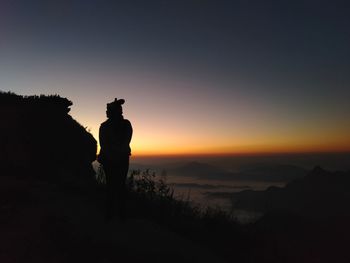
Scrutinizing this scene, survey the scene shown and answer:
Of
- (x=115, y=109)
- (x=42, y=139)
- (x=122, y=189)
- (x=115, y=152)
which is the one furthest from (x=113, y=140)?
(x=42, y=139)

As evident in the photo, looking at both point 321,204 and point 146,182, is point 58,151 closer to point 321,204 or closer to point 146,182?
point 146,182

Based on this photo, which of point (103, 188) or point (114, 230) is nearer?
point (114, 230)

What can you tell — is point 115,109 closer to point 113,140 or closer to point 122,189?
point 113,140

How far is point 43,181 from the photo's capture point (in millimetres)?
13789

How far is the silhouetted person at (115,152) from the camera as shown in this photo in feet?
35.1

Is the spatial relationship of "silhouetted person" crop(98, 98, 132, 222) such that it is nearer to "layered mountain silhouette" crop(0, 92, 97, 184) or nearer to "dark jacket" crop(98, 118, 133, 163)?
"dark jacket" crop(98, 118, 133, 163)

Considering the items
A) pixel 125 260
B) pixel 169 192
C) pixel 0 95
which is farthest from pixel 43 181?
pixel 0 95

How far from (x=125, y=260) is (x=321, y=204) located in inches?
7898

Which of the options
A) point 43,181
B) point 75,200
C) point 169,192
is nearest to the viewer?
point 75,200

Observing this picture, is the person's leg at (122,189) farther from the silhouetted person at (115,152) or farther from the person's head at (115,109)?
the person's head at (115,109)

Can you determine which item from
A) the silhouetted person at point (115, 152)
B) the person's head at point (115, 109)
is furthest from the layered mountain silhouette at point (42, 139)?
the person's head at point (115, 109)

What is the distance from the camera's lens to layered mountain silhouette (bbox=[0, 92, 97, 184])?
1536 cm

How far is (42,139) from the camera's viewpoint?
1673cm

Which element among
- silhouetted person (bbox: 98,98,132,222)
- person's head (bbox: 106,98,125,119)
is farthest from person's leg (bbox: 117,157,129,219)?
person's head (bbox: 106,98,125,119)
